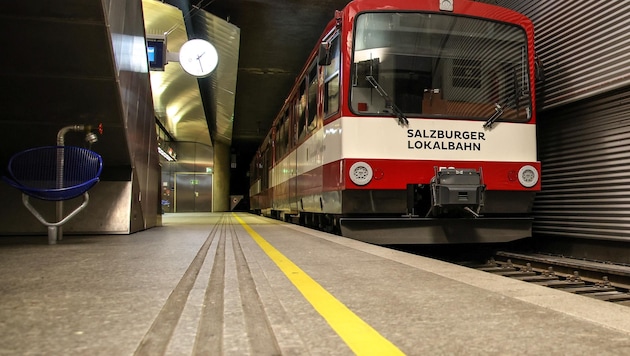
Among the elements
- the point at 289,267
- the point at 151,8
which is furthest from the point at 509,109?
the point at 151,8

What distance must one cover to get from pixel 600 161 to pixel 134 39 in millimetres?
6449

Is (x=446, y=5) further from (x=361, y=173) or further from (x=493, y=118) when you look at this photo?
(x=361, y=173)

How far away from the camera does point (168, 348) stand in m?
1.56

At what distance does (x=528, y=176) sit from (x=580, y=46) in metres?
2.24

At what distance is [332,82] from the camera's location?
5906 mm

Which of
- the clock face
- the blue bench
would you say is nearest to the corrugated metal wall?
the clock face

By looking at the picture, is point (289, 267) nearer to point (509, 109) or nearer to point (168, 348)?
point (168, 348)

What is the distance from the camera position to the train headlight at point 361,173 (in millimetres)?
5258

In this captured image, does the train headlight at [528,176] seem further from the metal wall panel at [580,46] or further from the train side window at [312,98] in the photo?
the train side window at [312,98]

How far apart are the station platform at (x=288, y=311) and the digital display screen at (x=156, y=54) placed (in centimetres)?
588

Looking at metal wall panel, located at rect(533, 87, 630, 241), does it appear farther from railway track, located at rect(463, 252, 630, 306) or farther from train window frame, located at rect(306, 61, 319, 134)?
train window frame, located at rect(306, 61, 319, 134)

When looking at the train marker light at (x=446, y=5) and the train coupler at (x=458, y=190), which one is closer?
the train coupler at (x=458, y=190)

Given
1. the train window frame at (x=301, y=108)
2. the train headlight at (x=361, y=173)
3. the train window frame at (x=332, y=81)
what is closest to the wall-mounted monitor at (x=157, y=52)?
the train window frame at (x=301, y=108)

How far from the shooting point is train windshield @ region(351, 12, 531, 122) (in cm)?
551
